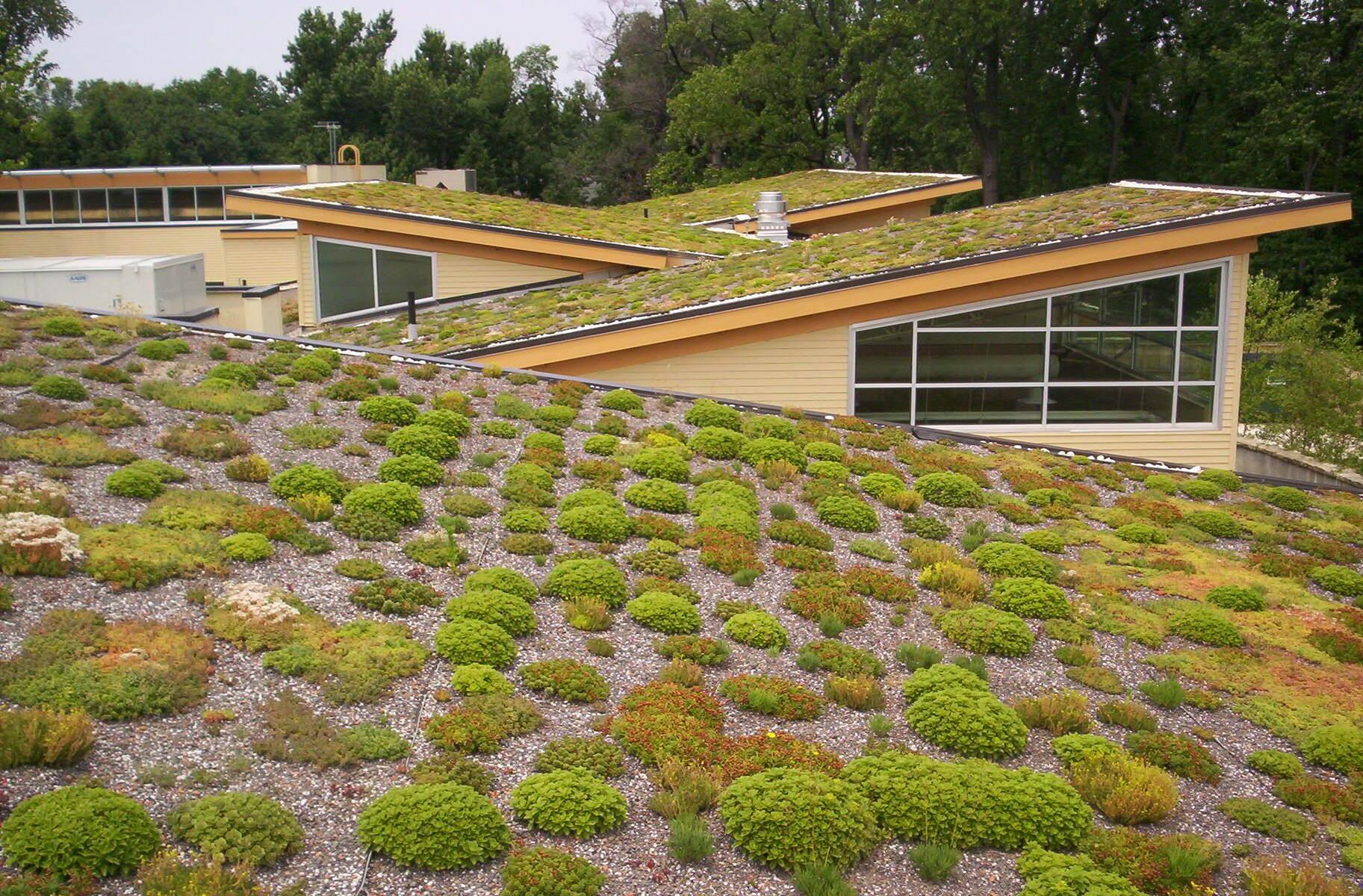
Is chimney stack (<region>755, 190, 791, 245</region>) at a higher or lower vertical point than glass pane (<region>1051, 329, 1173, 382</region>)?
higher

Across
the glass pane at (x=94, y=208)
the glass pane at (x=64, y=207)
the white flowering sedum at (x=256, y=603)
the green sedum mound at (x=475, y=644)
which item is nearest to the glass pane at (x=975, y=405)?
the green sedum mound at (x=475, y=644)

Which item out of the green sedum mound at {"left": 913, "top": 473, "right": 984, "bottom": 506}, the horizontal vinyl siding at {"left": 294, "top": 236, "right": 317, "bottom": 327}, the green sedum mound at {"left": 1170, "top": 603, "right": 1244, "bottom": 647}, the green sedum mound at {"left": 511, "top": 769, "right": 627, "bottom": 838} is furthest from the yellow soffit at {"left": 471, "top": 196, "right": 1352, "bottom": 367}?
the green sedum mound at {"left": 511, "top": 769, "right": 627, "bottom": 838}

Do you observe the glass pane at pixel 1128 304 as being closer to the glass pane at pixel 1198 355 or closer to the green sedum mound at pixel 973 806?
the glass pane at pixel 1198 355

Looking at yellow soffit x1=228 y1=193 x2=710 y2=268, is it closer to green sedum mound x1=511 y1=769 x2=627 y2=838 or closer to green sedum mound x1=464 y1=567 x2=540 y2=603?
green sedum mound x1=464 y1=567 x2=540 y2=603

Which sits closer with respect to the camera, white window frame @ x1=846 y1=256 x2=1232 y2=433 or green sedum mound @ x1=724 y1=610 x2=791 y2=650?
green sedum mound @ x1=724 y1=610 x2=791 y2=650

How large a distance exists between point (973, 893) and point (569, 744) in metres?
3.04

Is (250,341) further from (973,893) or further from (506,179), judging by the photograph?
(506,179)

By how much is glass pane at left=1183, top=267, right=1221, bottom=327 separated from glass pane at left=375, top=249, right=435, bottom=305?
14.7 metres

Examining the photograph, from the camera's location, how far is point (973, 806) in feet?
27.7

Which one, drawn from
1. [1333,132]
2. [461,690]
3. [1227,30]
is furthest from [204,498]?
[1227,30]

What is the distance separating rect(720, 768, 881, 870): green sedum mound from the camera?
7.85 metres

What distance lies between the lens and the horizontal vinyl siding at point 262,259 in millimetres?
42344

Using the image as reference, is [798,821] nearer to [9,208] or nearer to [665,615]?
[665,615]

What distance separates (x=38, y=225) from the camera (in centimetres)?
4869
